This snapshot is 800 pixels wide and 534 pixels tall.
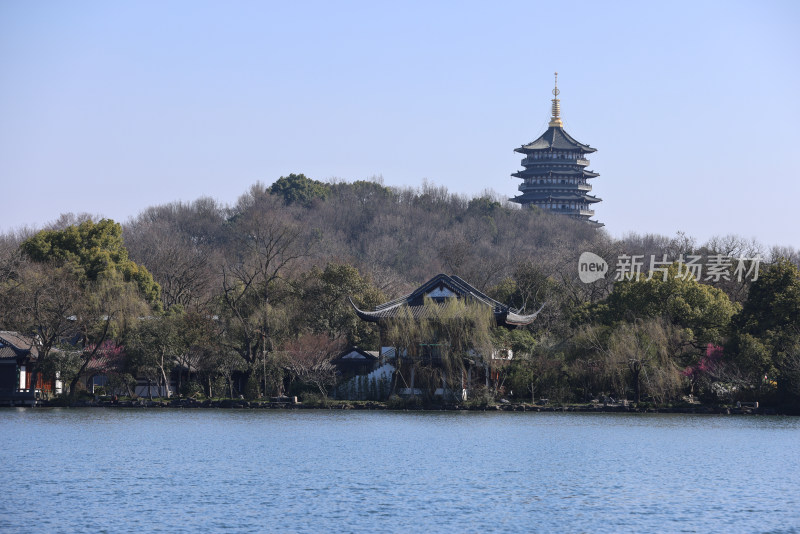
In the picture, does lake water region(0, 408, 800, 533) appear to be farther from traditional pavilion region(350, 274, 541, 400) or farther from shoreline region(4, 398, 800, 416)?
traditional pavilion region(350, 274, 541, 400)

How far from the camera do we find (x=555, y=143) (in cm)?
9044

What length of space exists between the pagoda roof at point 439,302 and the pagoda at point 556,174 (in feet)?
168

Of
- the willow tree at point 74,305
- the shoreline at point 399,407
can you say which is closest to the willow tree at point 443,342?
the shoreline at point 399,407

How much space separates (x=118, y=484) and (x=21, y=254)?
28.9m

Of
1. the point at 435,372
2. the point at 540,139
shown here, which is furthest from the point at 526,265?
the point at 540,139

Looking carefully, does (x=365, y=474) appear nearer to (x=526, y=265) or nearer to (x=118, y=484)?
(x=118, y=484)

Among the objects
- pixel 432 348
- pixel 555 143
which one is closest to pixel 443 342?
pixel 432 348

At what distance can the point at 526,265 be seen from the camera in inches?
1845

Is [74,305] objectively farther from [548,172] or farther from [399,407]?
[548,172]

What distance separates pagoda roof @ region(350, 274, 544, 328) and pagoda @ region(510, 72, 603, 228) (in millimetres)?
51267

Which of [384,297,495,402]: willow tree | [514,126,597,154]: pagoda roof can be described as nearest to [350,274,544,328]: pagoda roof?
[384,297,495,402]: willow tree

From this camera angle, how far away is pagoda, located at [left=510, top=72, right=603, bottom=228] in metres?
90.8

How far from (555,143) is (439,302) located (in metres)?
53.0

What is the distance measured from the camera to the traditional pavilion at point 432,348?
122 ft
